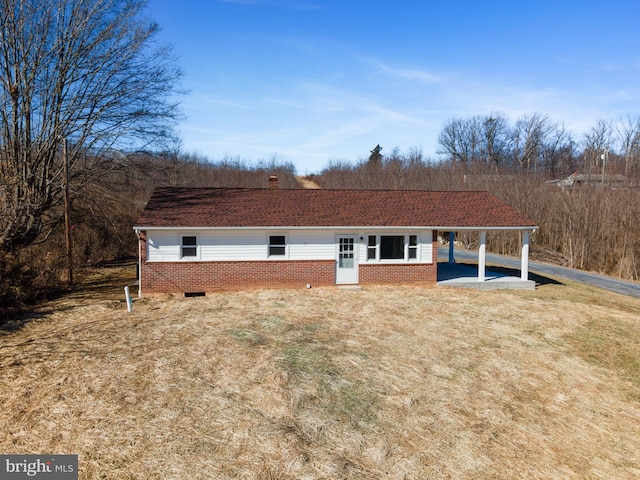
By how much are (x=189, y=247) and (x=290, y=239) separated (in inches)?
161

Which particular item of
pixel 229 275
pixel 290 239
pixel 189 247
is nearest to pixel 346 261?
pixel 290 239

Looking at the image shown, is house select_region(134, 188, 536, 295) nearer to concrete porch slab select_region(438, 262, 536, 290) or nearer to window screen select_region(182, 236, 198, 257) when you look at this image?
window screen select_region(182, 236, 198, 257)

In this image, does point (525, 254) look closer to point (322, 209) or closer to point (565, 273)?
point (565, 273)

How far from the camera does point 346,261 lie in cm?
1738

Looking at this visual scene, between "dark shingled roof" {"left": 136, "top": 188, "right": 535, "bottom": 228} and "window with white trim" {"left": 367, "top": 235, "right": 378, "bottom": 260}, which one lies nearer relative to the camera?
"dark shingled roof" {"left": 136, "top": 188, "right": 535, "bottom": 228}

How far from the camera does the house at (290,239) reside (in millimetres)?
15859

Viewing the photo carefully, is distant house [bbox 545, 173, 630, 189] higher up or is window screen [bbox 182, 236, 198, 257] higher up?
distant house [bbox 545, 173, 630, 189]

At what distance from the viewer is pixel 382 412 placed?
7.12 metres

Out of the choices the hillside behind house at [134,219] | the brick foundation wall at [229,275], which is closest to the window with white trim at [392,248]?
the brick foundation wall at [229,275]

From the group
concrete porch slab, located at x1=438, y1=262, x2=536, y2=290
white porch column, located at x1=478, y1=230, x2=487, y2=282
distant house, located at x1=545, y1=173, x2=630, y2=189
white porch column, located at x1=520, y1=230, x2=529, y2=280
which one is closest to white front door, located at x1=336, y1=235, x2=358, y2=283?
concrete porch slab, located at x1=438, y1=262, x2=536, y2=290

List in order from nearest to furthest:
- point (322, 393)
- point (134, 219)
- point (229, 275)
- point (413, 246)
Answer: point (322, 393) → point (229, 275) → point (413, 246) → point (134, 219)

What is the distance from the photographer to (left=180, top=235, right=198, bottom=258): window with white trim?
1605 centimetres

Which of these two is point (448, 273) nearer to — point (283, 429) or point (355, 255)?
point (355, 255)

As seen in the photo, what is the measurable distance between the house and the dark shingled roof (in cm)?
4
